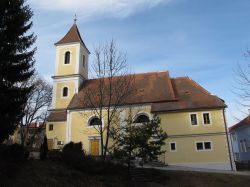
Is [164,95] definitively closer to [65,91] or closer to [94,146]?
[94,146]

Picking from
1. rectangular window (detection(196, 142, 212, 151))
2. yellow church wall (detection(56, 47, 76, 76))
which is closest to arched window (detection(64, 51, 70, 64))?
yellow church wall (detection(56, 47, 76, 76))

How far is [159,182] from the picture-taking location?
21.0 metres

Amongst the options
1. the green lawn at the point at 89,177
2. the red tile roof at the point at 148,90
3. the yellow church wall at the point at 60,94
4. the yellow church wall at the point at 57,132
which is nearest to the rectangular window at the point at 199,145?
the red tile roof at the point at 148,90

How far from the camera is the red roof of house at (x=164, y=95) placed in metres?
32.1

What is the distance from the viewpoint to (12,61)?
58.2 ft

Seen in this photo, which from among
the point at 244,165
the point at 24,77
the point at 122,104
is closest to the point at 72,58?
the point at 122,104

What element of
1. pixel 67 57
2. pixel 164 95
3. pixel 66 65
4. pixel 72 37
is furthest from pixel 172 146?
pixel 72 37

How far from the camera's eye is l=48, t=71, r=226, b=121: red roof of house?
32.1 m

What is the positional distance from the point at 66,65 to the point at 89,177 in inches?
960

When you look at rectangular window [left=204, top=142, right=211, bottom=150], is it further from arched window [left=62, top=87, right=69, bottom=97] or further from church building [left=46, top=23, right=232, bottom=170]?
arched window [left=62, top=87, right=69, bottom=97]

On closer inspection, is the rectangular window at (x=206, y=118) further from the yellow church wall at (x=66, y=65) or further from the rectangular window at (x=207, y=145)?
the yellow church wall at (x=66, y=65)

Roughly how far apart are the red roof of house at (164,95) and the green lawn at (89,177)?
10.5 m

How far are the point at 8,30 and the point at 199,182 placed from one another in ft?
53.8

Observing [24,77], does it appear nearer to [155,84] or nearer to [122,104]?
[122,104]
